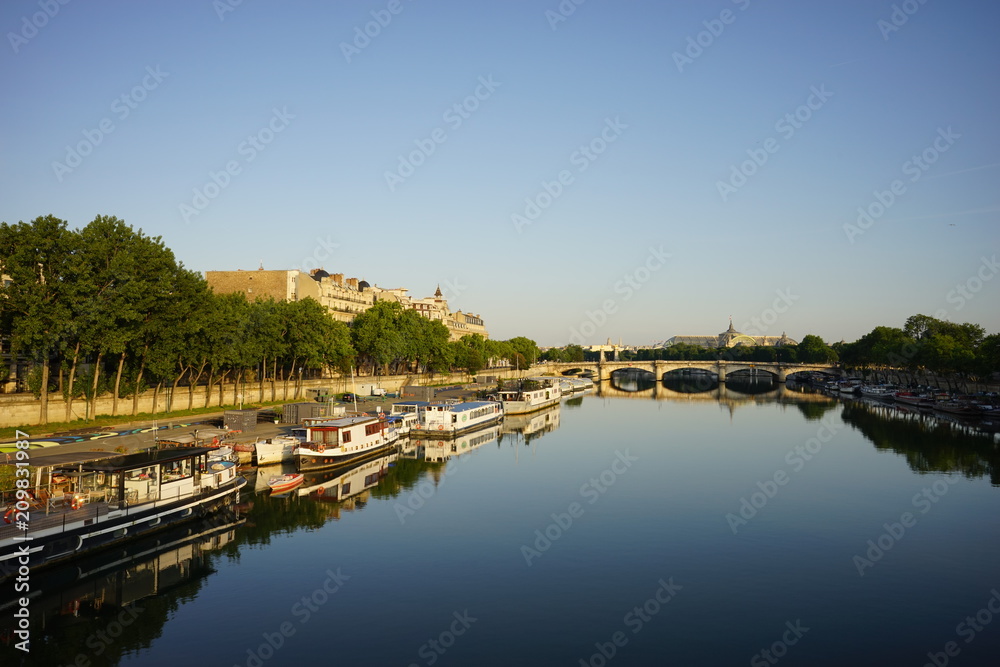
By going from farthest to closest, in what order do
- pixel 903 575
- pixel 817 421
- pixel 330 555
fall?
1. pixel 817 421
2. pixel 330 555
3. pixel 903 575

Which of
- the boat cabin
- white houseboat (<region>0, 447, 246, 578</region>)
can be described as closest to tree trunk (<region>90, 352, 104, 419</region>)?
the boat cabin

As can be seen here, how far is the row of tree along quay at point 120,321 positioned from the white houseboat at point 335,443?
54.8 feet

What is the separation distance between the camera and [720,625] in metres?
27.3

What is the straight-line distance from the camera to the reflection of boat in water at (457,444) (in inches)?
2643

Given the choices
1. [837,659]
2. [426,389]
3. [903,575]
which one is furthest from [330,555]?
[426,389]

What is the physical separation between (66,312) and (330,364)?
56568mm

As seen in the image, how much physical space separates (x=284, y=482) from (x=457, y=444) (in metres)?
26.7

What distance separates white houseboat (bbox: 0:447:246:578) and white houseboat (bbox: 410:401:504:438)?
3525cm

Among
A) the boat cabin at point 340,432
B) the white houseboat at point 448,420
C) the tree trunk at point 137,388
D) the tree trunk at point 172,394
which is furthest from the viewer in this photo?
the white houseboat at point 448,420

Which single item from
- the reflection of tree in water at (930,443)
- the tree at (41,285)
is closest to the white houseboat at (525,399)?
the reflection of tree in water at (930,443)

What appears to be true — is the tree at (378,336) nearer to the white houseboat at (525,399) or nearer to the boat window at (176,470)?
the white houseboat at (525,399)

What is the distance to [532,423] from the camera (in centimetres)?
9569

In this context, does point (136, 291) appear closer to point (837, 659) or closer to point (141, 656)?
point (141, 656)

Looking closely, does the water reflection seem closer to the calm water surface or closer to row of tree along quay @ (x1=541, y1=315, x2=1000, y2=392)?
the calm water surface
